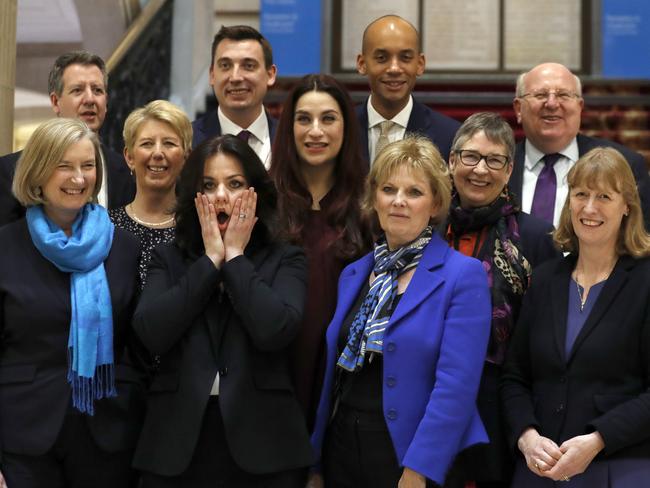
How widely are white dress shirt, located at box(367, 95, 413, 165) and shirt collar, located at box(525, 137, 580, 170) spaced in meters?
0.52

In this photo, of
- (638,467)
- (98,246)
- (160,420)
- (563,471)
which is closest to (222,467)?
(160,420)

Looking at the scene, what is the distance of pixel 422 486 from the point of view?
8.76 ft

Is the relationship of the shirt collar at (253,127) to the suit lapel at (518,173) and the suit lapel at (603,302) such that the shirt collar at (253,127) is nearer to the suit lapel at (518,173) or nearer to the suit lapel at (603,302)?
the suit lapel at (518,173)

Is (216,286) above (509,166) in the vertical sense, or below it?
below

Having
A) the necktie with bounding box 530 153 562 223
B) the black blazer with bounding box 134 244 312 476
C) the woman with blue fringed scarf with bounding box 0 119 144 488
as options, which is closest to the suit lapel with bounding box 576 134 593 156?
the necktie with bounding box 530 153 562 223

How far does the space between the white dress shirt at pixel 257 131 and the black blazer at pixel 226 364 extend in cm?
117

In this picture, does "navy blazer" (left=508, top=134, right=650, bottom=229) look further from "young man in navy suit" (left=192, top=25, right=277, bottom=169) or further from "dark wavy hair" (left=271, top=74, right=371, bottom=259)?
"young man in navy suit" (left=192, top=25, right=277, bottom=169)

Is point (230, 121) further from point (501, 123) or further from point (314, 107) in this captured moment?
point (501, 123)

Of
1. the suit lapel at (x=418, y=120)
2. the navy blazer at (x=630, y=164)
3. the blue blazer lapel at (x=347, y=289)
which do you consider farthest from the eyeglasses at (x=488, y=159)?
the suit lapel at (x=418, y=120)

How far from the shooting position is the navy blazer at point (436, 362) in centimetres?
266

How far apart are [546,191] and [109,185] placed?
68.0 inches

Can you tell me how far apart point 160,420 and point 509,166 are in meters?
1.40

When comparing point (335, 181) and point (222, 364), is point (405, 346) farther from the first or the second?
point (335, 181)

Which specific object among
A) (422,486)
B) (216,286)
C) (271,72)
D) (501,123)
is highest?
(271,72)
